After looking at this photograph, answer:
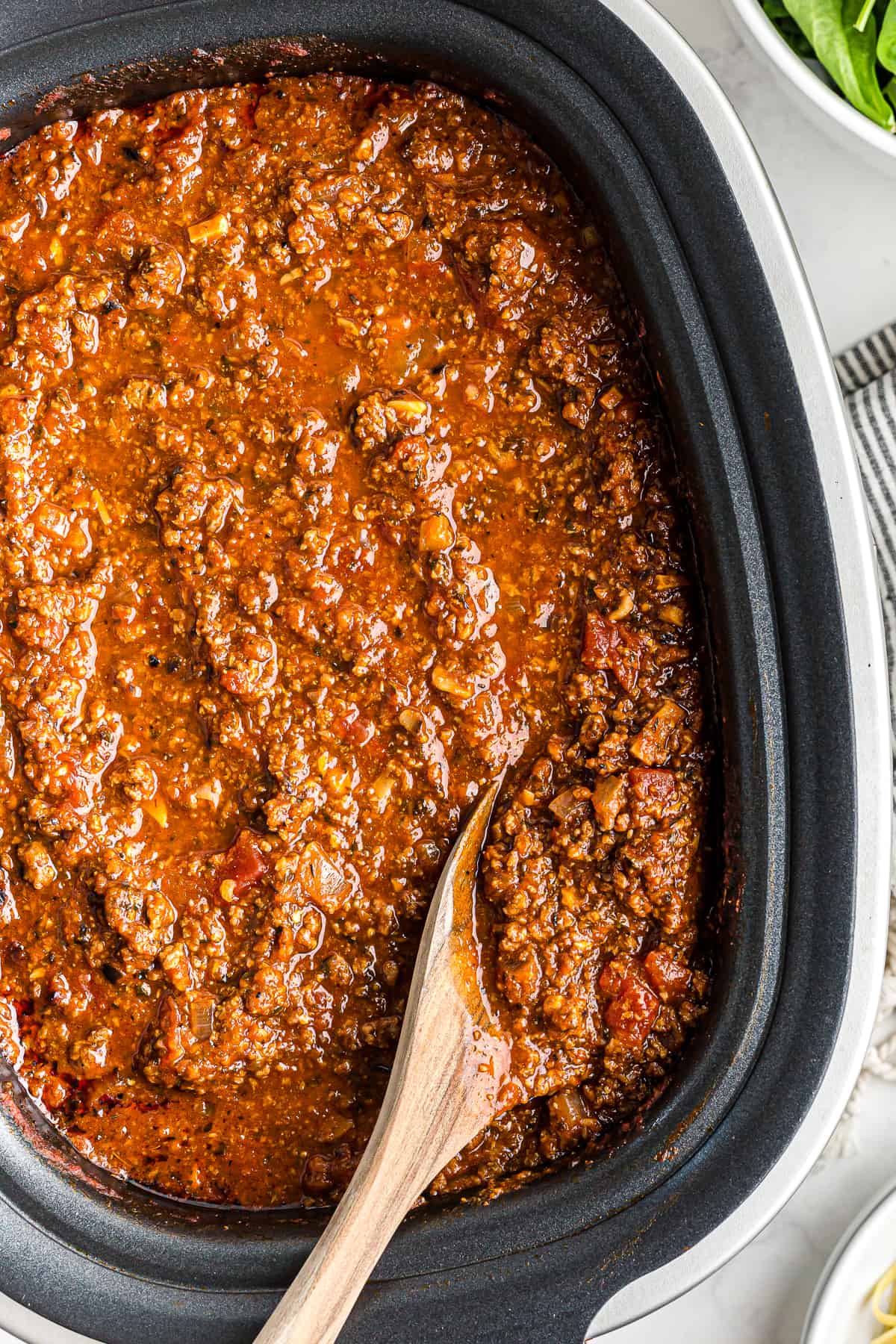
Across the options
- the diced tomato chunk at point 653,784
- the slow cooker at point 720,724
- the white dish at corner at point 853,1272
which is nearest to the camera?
the slow cooker at point 720,724

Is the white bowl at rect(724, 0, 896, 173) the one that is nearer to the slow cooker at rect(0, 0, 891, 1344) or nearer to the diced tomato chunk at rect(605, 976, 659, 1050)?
the slow cooker at rect(0, 0, 891, 1344)

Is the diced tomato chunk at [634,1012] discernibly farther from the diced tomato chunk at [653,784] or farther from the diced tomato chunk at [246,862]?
the diced tomato chunk at [246,862]

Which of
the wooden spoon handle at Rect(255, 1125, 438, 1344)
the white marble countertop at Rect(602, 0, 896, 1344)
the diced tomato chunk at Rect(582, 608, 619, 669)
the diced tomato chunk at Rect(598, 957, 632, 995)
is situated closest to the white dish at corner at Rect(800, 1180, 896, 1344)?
the white marble countertop at Rect(602, 0, 896, 1344)

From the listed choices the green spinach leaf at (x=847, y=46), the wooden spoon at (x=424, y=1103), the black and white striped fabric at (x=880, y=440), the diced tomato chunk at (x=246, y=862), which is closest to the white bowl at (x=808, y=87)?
the green spinach leaf at (x=847, y=46)

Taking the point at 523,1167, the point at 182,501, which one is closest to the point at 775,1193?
the point at 523,1167

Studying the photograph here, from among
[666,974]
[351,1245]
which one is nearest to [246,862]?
[351,1245]

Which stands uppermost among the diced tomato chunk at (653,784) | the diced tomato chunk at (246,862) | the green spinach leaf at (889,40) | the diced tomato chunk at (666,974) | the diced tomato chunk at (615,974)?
the green spinach leaf at (889,40)

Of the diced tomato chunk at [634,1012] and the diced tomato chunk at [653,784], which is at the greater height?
the diced tomato chunk at [653,784]
